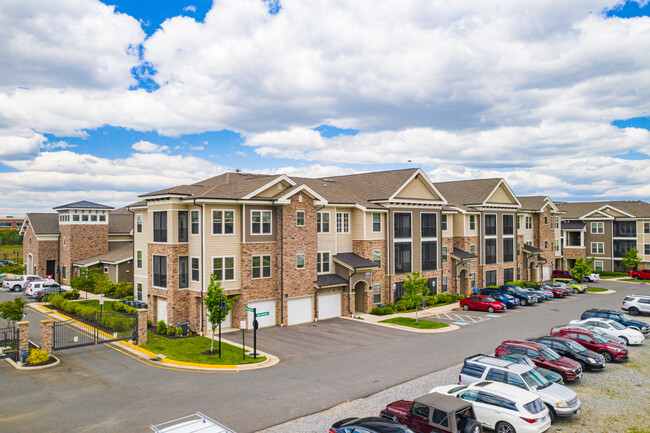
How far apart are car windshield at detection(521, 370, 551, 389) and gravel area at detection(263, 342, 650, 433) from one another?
4.24ft

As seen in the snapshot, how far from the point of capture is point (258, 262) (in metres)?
31.4

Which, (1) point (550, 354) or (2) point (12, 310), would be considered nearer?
(1) point (550, 354)

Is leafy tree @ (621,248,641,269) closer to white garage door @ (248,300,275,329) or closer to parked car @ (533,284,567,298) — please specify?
parked car @ (533,284,567,298)

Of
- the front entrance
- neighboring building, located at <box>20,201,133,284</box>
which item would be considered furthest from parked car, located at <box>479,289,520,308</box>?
neighboring building, located at <box>20,201,133,284</box>

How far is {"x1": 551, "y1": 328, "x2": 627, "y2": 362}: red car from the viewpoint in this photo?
23047mm

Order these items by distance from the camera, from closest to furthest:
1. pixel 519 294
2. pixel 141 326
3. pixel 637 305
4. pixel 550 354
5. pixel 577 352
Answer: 1. pixel 550 354
2. pixel 577 352
3. pixel 141 326
4. pixel 637 305
5. pixel 519 294

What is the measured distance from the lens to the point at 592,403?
56.9 ft

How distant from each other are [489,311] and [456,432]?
2862 centimetres

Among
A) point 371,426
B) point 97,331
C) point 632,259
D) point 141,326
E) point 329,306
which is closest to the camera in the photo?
A: point 371,426

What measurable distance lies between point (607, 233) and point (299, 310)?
5862 centimetres

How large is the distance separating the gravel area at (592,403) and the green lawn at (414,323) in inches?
405

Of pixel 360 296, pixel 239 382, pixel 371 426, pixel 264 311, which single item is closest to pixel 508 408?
pixel 371 426

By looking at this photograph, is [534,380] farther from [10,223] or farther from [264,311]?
[10,223]

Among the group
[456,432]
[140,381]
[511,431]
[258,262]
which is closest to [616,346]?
[511,431]
